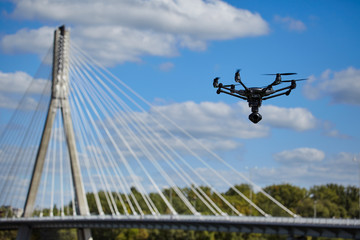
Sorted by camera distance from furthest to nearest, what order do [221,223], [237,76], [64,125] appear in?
[64,125], [221,223], [237,76]

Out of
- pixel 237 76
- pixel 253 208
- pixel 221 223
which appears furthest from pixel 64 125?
pixel 237 76

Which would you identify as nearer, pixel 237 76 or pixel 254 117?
pixel 237 76

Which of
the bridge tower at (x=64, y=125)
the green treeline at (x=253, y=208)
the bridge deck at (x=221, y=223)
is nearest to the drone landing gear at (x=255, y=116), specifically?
the bridge deck at (x=221, y=223)

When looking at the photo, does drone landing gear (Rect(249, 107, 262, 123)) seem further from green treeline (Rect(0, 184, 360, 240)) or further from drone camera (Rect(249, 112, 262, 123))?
green treeline (Rect(0, 184, 360, 240))

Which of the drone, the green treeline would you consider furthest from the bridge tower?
the drone

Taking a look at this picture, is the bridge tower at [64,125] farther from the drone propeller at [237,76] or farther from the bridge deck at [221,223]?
the drone propeller at [237,76]

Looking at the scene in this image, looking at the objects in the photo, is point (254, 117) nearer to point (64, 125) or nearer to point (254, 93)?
point (254, 93)
